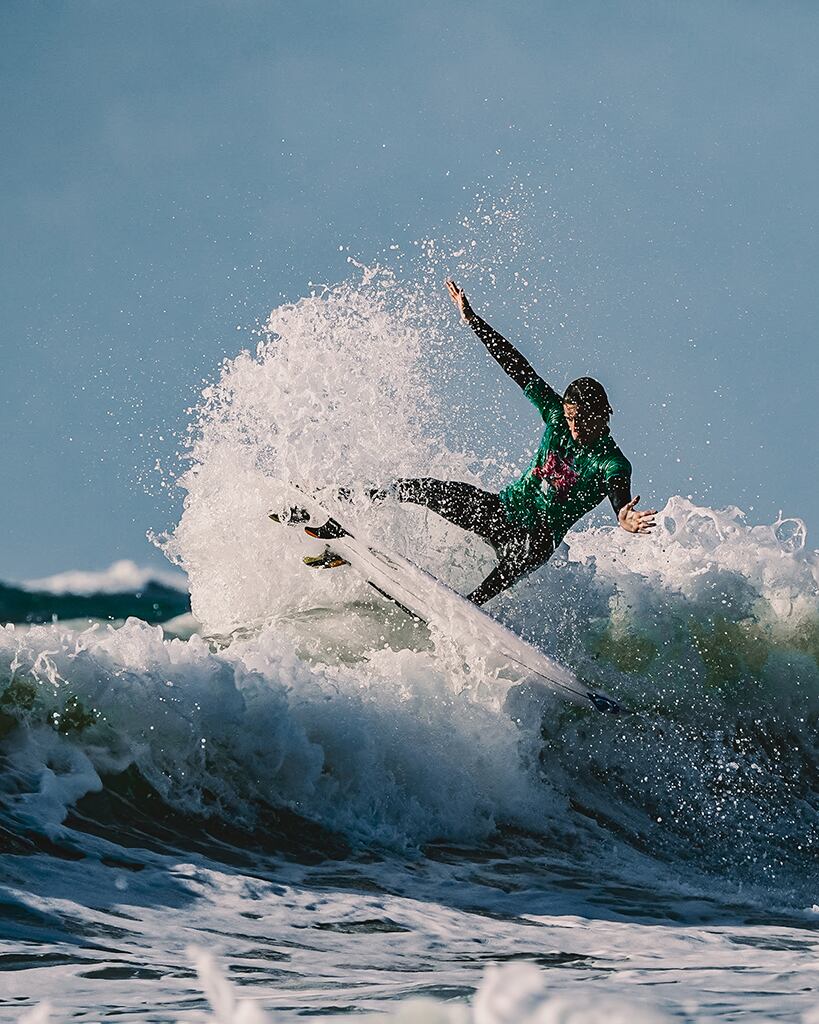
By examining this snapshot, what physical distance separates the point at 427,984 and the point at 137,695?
131 inches

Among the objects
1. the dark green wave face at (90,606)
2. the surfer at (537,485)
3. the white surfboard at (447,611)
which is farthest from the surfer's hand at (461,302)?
the dark green wave face at (90,606)

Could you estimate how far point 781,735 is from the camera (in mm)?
10414

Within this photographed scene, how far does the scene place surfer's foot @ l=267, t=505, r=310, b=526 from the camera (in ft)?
29.6

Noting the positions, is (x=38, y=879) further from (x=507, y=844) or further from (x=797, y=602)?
(x=797, y=602)

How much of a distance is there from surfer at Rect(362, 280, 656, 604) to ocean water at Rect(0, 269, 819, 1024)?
2.52 ft

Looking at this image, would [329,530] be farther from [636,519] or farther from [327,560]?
[636,519]

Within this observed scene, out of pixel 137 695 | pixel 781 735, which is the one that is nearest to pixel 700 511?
pixel 781 735

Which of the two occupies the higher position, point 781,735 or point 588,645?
point 588,645

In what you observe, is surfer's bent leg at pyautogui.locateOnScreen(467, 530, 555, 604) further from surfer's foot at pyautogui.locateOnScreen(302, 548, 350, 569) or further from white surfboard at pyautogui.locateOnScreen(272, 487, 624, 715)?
surfer's foot at pyautogui.locateOnScreen(302, 548, 350, 569)

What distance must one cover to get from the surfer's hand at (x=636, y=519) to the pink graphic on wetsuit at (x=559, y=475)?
114 centimetres

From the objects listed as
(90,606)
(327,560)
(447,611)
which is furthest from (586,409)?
(90,606)

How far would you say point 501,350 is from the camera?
8.23 m

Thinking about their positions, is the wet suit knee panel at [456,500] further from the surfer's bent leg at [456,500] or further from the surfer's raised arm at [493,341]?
the surfer's raised arm at [493,341]

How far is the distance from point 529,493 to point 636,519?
1.54m
